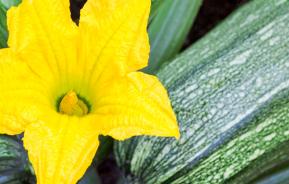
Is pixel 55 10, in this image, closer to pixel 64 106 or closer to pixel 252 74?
pixel 64 106

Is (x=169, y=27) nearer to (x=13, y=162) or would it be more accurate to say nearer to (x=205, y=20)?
(x=205, y=20)

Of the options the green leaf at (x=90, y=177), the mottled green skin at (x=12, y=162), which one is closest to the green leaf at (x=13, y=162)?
the mottled green skin at (x=12, y=162)

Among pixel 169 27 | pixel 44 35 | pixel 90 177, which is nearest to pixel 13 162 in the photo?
pixel 90 177

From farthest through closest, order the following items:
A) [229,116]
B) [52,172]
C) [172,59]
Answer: [172,59] < [229,116] < [52,172]

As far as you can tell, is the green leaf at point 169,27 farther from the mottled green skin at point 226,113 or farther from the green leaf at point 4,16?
the green leaf at point 4,16

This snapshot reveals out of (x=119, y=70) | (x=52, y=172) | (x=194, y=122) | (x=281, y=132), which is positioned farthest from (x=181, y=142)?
(x=52, y=172)

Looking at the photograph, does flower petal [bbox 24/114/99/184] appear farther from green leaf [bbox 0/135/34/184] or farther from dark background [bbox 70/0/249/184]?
dark background [bbox 70/0/249/184]
